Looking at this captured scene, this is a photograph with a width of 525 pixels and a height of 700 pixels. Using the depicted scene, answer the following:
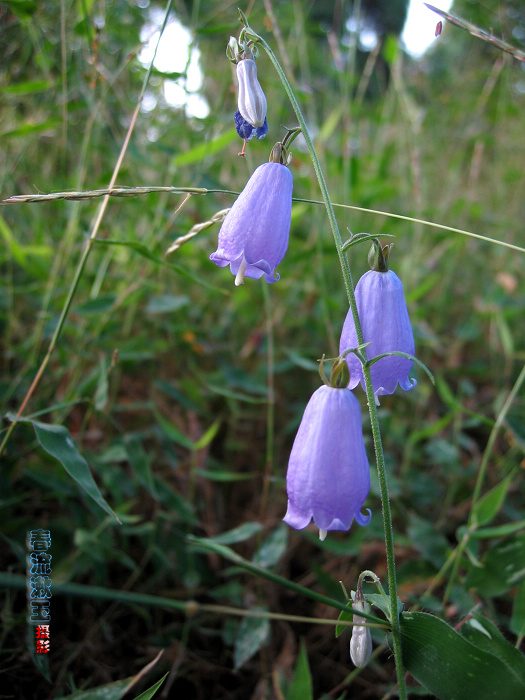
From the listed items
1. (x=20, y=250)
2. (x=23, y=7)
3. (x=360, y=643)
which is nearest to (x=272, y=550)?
(x=360, y=643)

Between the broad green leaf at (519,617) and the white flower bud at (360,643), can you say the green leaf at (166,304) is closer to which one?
the white flower bud at (360,643)

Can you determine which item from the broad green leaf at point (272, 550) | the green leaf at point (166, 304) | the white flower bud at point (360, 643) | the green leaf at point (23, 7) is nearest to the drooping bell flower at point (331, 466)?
the white flower bud at point (360, 643)

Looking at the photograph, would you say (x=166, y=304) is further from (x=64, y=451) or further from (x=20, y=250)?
(x=64, y=451)

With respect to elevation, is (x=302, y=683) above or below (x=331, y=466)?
below

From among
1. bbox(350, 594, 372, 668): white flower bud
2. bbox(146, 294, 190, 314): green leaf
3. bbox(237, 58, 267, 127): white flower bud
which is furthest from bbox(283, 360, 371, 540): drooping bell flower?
bbox(146, 294, 190, 314): green leaf

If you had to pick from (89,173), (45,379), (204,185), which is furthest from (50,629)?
(89,173)

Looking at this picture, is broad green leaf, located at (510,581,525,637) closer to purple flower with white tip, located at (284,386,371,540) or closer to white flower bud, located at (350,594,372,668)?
white flower bud, located at (350,594,372,668)
